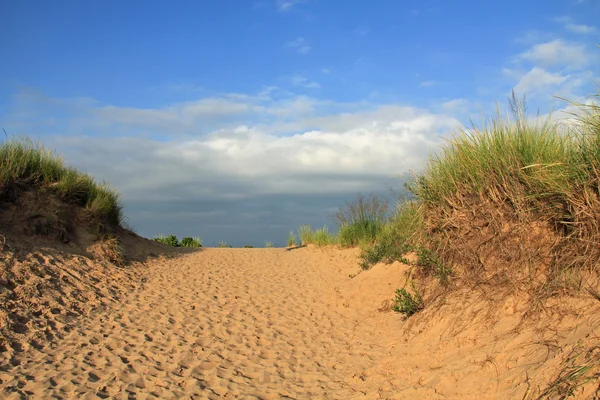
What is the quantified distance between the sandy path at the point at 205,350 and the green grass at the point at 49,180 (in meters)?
3.67

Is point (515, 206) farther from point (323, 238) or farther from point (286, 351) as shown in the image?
point (323, 238)

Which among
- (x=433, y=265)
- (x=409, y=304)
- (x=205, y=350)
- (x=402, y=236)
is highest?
(x=402, y=236)

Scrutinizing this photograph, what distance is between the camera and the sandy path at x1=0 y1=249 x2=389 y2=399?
19.6ft

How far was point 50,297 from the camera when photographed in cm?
904

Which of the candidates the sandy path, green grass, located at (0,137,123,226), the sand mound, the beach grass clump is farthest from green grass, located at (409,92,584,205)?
green grass, located at (0,137,123,226)

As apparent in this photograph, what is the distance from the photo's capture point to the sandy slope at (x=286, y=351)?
4.93 m

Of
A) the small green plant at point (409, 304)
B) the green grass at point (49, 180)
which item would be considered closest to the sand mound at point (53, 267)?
the green grass at point (49, 180)

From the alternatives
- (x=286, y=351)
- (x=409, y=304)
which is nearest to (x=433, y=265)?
(x=409, y=304)

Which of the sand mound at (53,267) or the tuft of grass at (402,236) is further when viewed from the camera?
the tuft of grass at (402,236)

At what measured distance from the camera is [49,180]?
13547mm

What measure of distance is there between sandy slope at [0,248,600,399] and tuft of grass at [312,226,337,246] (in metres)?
8.43

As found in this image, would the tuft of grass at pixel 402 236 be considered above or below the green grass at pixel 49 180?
below

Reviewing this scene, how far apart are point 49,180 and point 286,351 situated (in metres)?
9.64

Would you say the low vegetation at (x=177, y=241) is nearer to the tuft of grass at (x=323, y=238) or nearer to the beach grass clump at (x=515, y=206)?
the tuft of grass at (x=323, y=238)
